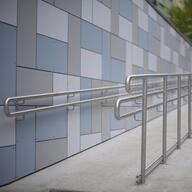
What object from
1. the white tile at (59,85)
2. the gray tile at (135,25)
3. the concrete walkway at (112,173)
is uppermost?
the gray tile at (135,25)

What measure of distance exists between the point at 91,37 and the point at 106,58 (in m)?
0.74

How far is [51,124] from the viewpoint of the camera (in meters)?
6.28

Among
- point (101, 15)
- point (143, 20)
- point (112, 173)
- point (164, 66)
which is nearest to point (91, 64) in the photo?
point (101, 15)

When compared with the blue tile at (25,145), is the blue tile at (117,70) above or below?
above

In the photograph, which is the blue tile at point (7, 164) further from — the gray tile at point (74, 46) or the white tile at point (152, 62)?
the white tile at point (152, 62)

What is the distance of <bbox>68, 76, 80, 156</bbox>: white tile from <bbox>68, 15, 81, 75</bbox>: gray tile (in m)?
0.14

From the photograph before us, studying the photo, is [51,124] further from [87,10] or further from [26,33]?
[87,10]

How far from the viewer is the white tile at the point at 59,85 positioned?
6352 millimetres

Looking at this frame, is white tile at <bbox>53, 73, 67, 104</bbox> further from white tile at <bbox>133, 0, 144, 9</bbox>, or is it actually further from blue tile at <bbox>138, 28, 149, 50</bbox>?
blue tile at <bbox>138, 28, 149, 50</bbox>

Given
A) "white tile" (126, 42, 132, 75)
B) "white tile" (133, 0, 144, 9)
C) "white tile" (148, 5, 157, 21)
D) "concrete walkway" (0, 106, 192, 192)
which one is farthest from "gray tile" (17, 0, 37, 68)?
"white tile" (148, 5, 157, 21)

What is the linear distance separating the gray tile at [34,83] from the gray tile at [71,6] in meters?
0.97

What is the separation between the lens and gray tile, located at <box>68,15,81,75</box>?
6805 mm

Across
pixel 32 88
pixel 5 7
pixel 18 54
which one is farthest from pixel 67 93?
pixel 5 7

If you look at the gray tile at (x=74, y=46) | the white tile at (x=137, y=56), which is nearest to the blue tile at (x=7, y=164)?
the gray tile at (x=74, y=46)
